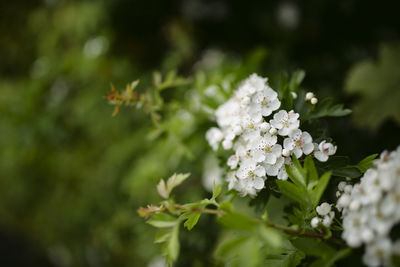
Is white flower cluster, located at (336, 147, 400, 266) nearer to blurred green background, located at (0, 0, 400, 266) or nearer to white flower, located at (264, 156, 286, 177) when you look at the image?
white flower, located at (264, 156, 286, 177)

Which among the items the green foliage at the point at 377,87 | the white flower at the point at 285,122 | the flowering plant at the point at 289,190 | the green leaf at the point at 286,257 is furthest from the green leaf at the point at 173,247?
the green foliage at the point at 377,87

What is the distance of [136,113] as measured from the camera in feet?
7.71

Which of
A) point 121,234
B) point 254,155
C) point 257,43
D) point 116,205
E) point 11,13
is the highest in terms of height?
point 11,13

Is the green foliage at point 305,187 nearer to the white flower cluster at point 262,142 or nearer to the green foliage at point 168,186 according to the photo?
the white flower cluster at point 262,142

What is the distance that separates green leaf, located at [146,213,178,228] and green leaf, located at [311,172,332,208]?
0.95ft

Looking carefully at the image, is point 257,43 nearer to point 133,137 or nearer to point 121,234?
point 133,137

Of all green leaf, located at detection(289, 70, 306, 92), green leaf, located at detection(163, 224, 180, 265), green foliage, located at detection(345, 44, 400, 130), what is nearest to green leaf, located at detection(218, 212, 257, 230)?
green leaf, located at detection(163, 224, 180, 265)

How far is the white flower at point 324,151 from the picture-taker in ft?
2.40

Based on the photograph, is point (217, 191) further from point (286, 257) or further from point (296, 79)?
point (296, 79)

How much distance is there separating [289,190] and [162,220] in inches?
10.8

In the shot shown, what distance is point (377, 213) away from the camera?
55 centimetres

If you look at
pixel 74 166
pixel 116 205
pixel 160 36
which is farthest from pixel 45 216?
pixel 160 36

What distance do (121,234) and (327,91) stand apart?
174cm

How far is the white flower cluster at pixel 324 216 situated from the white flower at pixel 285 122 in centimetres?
18
